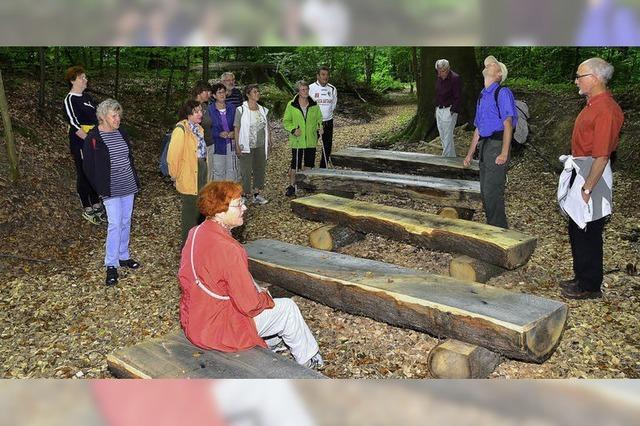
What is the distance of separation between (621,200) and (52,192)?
266 inches

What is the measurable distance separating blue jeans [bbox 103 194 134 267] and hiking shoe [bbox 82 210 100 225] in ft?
4.94

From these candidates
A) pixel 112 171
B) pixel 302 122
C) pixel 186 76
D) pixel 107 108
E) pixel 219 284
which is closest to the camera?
pixel 219 284

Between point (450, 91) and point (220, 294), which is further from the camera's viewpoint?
point (450, 91)

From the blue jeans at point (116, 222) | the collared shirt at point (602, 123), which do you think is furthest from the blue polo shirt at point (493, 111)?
the blue jeans at point (116, 222)

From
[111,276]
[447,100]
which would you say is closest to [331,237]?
[111,276]

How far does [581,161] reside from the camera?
4453 mm

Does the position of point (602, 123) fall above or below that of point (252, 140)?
above

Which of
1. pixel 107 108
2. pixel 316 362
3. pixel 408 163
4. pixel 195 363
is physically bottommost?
pixel 316 362

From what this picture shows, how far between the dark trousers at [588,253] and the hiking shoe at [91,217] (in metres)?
4.93

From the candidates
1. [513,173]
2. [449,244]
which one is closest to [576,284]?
[449,244]

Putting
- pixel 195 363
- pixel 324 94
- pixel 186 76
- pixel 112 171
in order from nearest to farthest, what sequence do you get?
1. pixel 195 363
2. pixel 112 171
3. pixel 324 94
4. pixel 186 76

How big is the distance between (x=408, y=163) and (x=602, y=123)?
11.1 ft

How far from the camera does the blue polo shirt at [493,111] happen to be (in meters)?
5.01

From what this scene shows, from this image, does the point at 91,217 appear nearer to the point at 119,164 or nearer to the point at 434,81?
the point at 119,164
